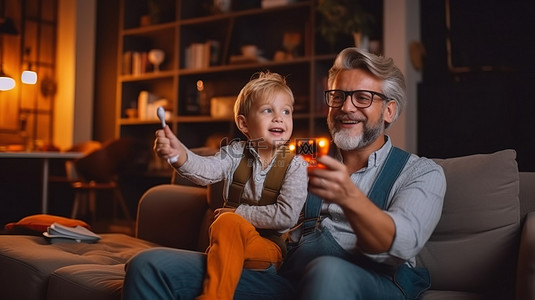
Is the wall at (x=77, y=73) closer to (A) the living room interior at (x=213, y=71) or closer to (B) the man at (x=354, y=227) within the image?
(A) the living room interior at (x=213, y=71)

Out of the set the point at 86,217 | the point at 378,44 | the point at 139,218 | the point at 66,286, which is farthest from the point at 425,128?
the point at 86,217

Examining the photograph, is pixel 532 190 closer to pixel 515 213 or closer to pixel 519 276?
pixel 515 213

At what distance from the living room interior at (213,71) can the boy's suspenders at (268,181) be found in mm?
908

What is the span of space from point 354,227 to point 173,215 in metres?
1.41

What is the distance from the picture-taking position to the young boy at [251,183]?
4.91 feet

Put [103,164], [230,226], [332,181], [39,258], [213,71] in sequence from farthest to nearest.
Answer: [213,71] → [103,164] → [39,258] → [230,226] → [332,181]

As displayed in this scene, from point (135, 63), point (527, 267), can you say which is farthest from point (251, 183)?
point (135, 63)

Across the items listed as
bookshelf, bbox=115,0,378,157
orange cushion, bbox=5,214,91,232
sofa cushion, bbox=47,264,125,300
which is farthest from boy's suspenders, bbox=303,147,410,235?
bookshelf, bbox=115,0,378,157

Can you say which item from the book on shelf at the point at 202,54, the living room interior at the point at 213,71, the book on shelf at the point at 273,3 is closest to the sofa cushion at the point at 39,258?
the living room interior at the point at 213,71

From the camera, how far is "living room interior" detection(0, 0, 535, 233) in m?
4.07

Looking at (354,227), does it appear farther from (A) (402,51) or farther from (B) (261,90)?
(A) (402,51)

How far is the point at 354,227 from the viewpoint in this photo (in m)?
1.32

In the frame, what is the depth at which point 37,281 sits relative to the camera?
80.3 inches

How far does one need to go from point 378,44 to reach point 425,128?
0.78m
